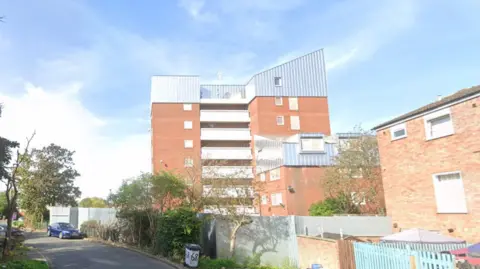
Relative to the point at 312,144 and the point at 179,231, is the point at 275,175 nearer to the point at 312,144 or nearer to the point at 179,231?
the point at 312,144

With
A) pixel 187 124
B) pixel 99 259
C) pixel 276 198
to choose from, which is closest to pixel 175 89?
pixel 187 124

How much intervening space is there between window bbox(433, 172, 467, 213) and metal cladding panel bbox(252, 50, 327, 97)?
38.3 meters

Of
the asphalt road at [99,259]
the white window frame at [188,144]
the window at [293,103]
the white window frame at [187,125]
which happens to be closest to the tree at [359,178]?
the asphalt road at [99,259]

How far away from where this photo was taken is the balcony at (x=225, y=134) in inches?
2221

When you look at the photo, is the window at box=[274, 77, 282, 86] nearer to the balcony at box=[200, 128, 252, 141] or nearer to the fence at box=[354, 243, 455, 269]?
the balcony at box=[200, 128, 252, 141]

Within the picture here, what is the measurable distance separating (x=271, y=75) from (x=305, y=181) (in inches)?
970

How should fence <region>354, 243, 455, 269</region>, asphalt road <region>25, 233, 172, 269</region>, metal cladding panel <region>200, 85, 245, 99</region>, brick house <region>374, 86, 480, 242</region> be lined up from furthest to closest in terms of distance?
metal cladding panel <region>200, 85, 245, 99</region> < asphalt road <region>25, 233, 172, 269</region> < brick house <region>374, 86, 480, 242</region> < fence <region>354, 243, 455, 269</region>

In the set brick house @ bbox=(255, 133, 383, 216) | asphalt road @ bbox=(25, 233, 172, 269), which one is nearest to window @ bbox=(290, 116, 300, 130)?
brick house @ bbox=(255, 133, 383, 216)

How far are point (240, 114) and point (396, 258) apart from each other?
155 feet

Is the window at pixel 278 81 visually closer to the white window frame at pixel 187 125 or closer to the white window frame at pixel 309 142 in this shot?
the white window frame at pixel 187 125

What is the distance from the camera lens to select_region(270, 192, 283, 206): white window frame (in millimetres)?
35253

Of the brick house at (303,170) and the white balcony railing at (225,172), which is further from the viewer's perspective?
the brick house at (303,170)

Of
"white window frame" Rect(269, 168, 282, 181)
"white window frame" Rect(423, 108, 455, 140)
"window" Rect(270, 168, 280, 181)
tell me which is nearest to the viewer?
"white window frame" Rect(423, 108, 455, 140)

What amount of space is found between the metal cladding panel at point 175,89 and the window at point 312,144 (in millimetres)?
26460
